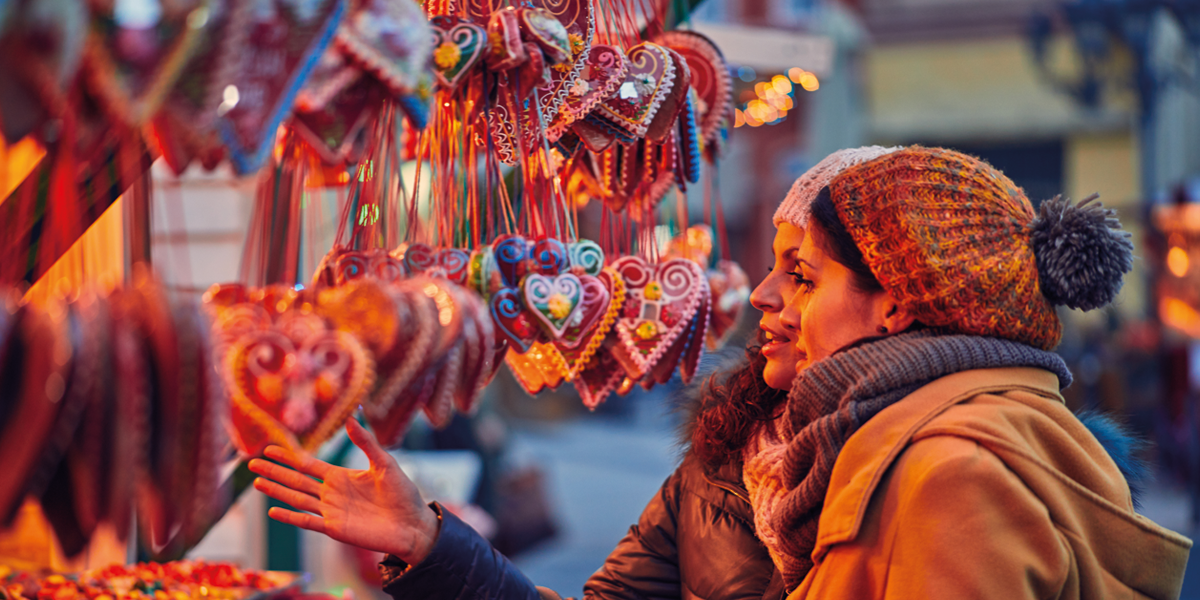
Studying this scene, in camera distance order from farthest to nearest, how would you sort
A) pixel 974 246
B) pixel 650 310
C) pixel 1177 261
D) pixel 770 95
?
1. pixel 1177 261
2. pixel 770 95
3. pixel 650 310
4. pixel 974 246

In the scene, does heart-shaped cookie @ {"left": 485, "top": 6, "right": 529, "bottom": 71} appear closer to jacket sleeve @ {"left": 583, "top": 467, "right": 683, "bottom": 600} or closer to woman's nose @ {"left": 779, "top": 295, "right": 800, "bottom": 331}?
woman's nose @ {"left": 779, "top": 295, "right": 800, "bottom": 331}

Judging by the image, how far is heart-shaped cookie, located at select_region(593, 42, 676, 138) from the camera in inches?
46.8

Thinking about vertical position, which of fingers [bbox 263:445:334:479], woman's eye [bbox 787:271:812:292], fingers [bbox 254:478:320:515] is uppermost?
woman's eye [bbox 787:271:812:292]

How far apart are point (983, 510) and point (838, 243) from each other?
387mm

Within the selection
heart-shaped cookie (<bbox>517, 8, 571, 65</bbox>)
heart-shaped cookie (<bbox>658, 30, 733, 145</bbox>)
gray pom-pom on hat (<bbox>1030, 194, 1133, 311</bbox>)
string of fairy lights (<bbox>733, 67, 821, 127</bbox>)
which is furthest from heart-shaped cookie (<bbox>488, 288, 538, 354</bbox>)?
string of fairy lights (<bbox>733, 67, 821, 127</bbox>)

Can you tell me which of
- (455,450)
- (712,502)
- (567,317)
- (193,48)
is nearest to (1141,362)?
(455,450)

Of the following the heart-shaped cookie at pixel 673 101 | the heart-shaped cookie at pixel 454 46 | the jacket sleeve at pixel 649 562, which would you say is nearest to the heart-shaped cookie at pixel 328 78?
the heart-shaped cookie at pixel 454 46

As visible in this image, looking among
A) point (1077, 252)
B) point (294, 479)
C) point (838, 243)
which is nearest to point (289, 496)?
point (294, 479)

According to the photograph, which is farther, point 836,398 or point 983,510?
point 836,398

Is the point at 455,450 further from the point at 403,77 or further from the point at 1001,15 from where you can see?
the point at 1001,15

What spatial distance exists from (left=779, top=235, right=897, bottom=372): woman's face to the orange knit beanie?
0.06m

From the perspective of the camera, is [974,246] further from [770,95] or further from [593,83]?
[770,95]

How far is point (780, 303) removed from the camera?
1398 mm

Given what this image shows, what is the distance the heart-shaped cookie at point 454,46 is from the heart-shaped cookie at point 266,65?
12.0 inches
